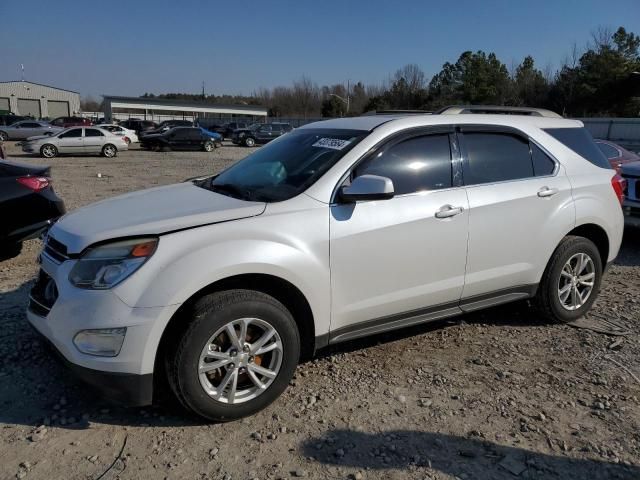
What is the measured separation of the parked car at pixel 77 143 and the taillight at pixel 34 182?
19420 millimetres

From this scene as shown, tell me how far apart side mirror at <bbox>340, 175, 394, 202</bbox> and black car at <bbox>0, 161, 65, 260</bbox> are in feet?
14.3

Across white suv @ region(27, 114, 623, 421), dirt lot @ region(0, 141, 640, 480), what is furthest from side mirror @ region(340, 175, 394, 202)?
dirt lot @ region(0, 141, 640, 480)

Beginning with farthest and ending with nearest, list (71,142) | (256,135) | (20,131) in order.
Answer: (256,135) → (20,131) → (71,142)

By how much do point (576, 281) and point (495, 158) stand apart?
4.68 feet

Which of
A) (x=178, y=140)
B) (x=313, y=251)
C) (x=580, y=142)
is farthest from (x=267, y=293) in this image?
(x=178, y=140)

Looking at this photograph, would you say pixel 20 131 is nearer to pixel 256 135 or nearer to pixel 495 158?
pixel 256 135

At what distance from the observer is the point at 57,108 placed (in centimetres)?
8156

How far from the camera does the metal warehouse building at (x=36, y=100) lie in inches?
3017

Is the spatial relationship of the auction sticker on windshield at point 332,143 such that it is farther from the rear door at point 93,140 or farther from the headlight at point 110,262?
the rear door at point 93,140

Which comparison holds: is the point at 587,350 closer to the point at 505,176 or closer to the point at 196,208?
the point at 505,176

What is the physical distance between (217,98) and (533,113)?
133 m

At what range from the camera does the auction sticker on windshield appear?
364cm

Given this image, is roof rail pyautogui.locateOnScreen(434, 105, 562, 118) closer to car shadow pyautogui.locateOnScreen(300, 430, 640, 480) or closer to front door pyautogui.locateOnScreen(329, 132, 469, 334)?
front door pyautogui.locateOnScreen(329, 132, 469, 334)

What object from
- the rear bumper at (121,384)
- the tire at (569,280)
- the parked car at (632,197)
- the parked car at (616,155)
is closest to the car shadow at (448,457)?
the rear bumper at (121,384)
